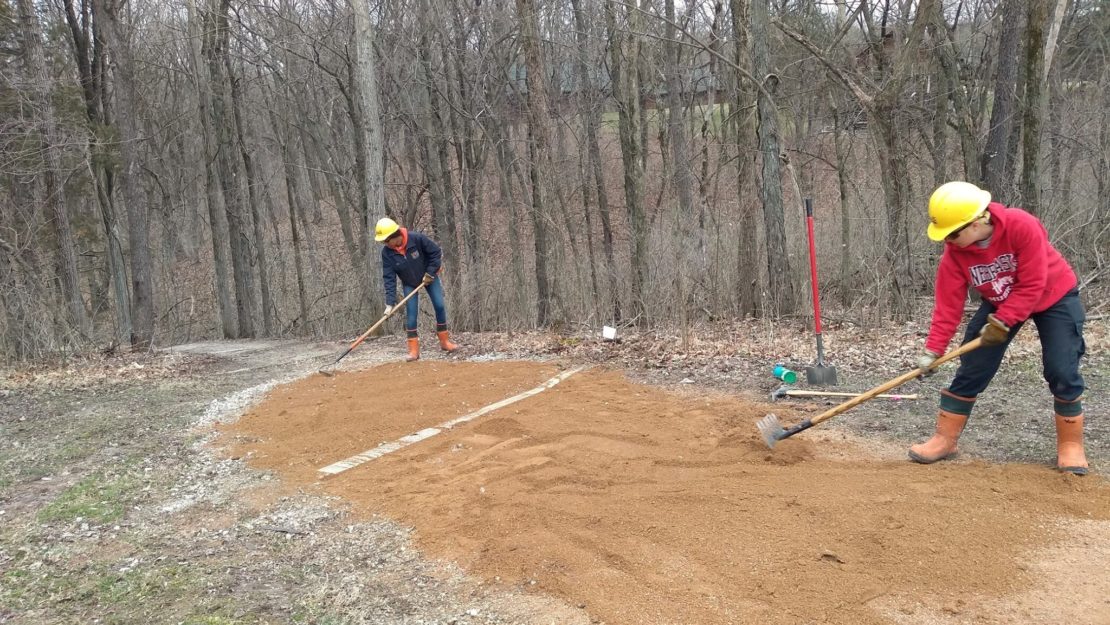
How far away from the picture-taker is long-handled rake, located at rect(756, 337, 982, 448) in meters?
3.88

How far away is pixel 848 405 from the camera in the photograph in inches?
165

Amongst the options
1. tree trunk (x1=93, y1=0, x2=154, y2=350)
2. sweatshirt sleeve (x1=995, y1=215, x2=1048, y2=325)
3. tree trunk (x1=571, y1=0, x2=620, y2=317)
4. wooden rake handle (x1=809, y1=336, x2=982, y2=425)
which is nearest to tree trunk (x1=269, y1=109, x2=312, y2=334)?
tree trunk (x1=93, y1=0, x2=154, y2=350)

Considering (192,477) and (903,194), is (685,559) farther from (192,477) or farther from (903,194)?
(903,194)

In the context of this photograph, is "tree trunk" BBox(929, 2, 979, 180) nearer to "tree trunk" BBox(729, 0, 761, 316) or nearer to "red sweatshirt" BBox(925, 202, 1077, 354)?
"tree trunk" BBox(729, 0, 761, 316)

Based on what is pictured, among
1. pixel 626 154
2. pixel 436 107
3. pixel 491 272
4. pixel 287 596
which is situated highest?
pixel 436 107

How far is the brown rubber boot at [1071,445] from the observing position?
368 cm

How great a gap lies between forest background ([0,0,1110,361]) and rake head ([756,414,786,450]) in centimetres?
368

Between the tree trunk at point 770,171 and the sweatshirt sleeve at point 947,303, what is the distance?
544 cm

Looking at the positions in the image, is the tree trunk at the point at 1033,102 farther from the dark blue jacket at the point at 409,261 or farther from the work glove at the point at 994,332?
the dark blue jacket at the point at 409,261

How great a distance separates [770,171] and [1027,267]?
6171mm

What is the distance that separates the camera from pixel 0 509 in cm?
445

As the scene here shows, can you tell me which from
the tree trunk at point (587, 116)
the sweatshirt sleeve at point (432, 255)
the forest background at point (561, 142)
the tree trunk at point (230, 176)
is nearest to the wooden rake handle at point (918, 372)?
the forest background at point (561, 142)

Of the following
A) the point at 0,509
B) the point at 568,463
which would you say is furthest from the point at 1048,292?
the point at 0,509

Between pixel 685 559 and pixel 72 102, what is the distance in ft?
57.4
